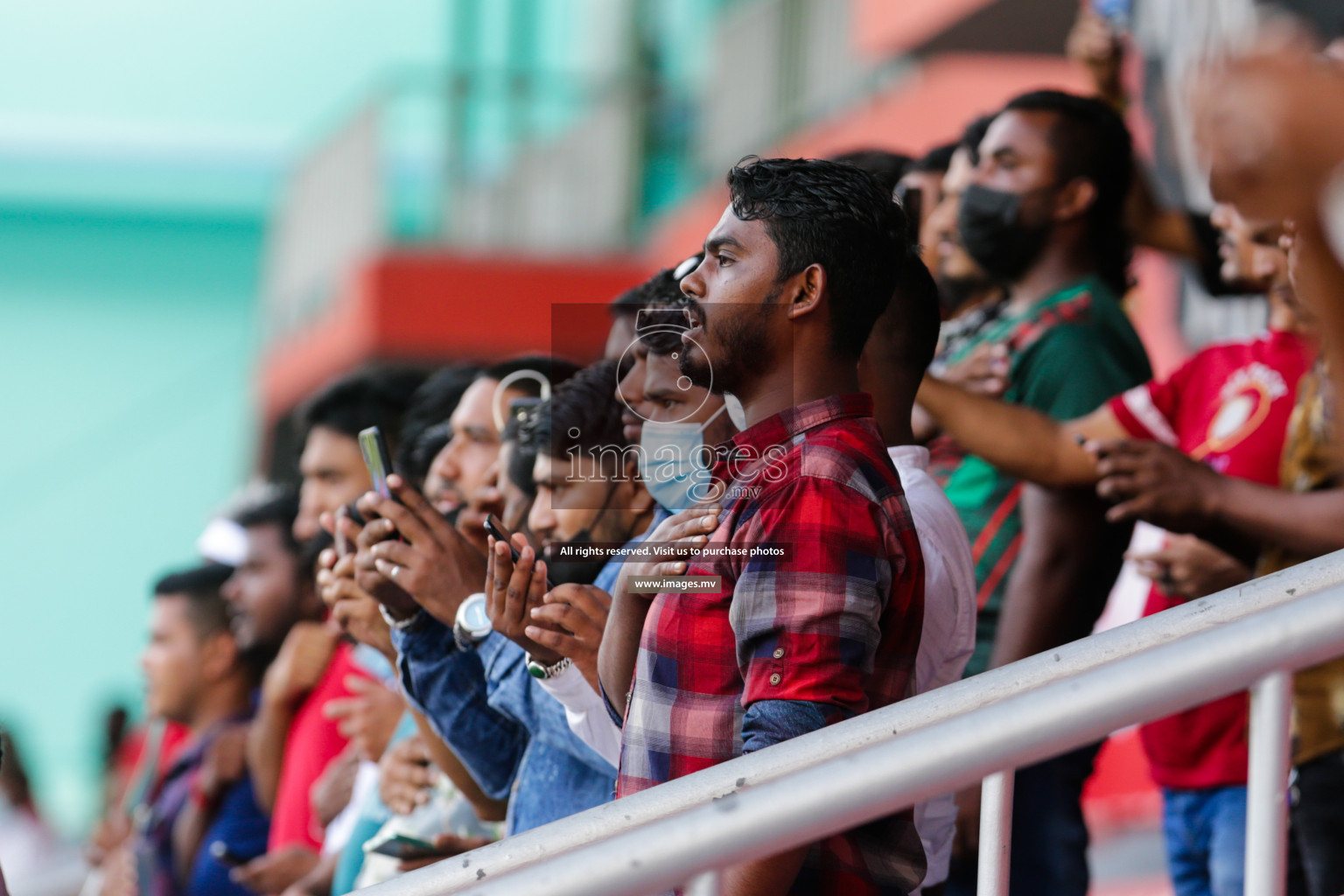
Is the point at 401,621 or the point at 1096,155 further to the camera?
the point at 1096,155

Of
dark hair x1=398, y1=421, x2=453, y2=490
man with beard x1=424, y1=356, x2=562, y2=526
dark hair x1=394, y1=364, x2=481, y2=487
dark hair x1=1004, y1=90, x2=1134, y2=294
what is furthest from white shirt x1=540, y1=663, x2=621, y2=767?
dark hair x1=1004, y1=90, x2=1134, y2=294

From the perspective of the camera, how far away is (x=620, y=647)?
69.6 inches

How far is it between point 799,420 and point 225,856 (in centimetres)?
237

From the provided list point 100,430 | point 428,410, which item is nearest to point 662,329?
point 428,410

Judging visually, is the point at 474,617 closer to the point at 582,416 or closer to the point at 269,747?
the point at 582,416

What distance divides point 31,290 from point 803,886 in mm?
15088

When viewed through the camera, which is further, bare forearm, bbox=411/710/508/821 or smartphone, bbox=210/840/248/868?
smartphone, bbox=210/840/248/868

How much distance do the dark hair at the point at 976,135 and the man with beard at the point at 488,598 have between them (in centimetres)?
112

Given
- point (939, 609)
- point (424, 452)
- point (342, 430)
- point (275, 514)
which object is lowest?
point (275, 514)

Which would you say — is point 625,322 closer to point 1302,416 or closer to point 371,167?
point 1302,416

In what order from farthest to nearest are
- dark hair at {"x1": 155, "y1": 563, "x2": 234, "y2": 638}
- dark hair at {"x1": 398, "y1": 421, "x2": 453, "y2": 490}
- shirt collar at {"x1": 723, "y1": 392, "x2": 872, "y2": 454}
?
dark hair at {"x1": 155, "y1": 563, "x2": 234, "y2": 638}, dark hair at {"x1": 398, "y1": 421, "x2": 453, "y2": 490}, shirt collar at {"x1": 723, "y1": 392, "x2": 872, "y2": 454}

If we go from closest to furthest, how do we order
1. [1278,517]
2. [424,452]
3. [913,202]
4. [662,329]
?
[662,329], [1278,517], [913,202], [424,452]

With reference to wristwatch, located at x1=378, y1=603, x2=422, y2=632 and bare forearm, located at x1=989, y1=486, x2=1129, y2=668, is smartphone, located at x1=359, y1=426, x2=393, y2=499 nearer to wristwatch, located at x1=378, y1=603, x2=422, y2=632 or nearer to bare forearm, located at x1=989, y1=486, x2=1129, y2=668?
wristwatch, located at x1=378, y1=603, x2=422, y2=632

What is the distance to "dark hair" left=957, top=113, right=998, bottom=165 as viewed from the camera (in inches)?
119
